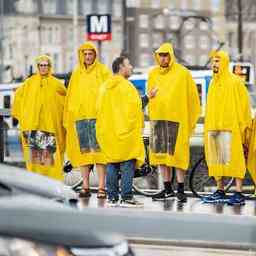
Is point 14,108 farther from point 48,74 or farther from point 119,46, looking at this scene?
point 119,46

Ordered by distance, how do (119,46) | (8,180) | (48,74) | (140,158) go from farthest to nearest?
→ (119,46), (48,74), (140,158), (8,180)

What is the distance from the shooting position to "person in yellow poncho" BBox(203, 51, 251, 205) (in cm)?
1275

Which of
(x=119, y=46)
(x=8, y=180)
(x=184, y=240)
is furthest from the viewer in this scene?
(x=119, y=46)

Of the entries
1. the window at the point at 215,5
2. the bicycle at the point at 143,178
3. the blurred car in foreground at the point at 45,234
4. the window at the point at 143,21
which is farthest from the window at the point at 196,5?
the blurred car in foreground at the point at 45,234

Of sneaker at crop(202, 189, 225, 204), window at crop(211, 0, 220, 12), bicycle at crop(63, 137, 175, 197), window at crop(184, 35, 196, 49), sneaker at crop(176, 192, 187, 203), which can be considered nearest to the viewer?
sneaker at crop(202, 189, 225, 204)

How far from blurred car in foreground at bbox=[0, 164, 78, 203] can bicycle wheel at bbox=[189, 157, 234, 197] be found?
6.73 metres

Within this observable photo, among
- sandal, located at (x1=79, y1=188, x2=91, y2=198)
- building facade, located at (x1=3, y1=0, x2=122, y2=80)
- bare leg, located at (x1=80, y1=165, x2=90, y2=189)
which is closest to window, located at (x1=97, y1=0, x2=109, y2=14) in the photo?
building facade, located at (x1=3, y1=0, x2=122, y2=80)

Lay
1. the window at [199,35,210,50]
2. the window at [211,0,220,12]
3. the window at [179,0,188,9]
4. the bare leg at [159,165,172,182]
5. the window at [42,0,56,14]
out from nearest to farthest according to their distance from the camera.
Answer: the bare leg at [159,165,172,182] → the window at [199,35,210,50] → the window at [42,0,56,14] → the window at [211,0,220,12] → the window at [179,0,188,9]

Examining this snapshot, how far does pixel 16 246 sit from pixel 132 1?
369ft

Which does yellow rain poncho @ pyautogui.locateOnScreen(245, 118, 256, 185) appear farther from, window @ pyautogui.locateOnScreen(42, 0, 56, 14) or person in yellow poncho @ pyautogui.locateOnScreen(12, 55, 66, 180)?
window @ pyautogui.locateOnScreen(42, 0, 56, 14)

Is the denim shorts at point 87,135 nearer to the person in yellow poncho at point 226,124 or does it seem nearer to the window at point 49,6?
the person in yellow poncho at point 226,124

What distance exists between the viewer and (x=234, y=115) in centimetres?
1277

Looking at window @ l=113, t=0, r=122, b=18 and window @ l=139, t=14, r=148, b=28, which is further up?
window @ l=113, t=0, r=122, b=18

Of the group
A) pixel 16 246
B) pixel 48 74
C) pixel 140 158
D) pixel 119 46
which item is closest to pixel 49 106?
pixel 48 74
